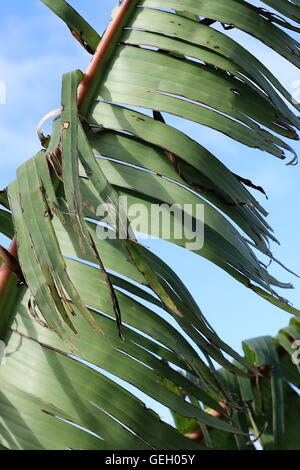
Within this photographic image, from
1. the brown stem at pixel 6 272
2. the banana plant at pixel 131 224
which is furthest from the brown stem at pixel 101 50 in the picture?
the brown stem at pixel 6 272

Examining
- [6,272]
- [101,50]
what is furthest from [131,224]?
[101,50]

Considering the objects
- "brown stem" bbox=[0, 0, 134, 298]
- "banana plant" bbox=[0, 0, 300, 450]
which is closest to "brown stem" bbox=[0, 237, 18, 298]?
"banana plant" bbox=[0, 0, 300, 450]

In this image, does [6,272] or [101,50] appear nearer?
[6,272]

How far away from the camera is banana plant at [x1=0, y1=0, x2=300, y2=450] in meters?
0.73

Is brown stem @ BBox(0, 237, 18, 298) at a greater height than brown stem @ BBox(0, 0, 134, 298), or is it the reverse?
brown stem @ BBox(0, 0, 134, 298)

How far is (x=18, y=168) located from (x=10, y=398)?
27cm

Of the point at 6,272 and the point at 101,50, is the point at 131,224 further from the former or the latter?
the point at 101,50

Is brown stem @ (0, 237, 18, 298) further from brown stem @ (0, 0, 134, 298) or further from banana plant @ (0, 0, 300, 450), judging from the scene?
brown stem @ (0, 0, 134, 298)

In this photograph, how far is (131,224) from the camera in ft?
2.69

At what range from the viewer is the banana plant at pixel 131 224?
2.38 ft

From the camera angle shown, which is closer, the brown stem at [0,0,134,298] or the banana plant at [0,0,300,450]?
the banana plant at [0,0,300,450]

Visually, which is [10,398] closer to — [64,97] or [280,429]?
[64,97]

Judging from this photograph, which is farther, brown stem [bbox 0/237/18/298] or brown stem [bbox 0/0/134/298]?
brown stem [bbox 0/0/134/298]
